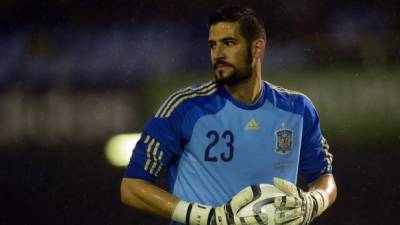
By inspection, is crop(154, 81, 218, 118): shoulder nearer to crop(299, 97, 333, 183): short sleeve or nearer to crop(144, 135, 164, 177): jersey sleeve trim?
crop(144, 135, 164, 177): jersey sleeve trim

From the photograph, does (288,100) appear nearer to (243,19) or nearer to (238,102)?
(238,102)

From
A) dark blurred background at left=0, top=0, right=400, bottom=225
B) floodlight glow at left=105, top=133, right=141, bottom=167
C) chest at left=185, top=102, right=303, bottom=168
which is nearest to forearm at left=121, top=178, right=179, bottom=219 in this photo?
chest at left=185, top=102, right=303, bottom=168

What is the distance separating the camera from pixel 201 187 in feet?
7.50

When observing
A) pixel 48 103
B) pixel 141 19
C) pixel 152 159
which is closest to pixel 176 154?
pixel 152 159

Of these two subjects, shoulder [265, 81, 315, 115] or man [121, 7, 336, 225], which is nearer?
man [121, 7, 336, 225]

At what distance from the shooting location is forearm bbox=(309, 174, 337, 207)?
8.09 feet

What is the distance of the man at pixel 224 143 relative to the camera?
86.7 inches

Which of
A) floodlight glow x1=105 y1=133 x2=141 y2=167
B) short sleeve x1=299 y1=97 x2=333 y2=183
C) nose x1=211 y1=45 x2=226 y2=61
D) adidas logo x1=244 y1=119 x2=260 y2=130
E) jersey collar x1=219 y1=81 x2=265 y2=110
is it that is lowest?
floodlight glow x1=105 y1=133 x2=141 y2=167

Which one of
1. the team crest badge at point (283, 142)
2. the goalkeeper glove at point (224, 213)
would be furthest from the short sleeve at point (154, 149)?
the team crest badge at point (283, 142)

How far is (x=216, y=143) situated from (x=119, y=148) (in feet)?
7.22

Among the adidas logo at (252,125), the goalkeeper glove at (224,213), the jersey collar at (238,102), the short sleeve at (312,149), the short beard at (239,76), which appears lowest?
the goalkeeper glove at (224,213)

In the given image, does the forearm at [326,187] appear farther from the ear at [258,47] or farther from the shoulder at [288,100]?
the ear at [258,47]

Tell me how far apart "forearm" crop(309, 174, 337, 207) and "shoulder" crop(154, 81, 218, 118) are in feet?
1.61

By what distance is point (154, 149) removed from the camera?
7.35 ft
